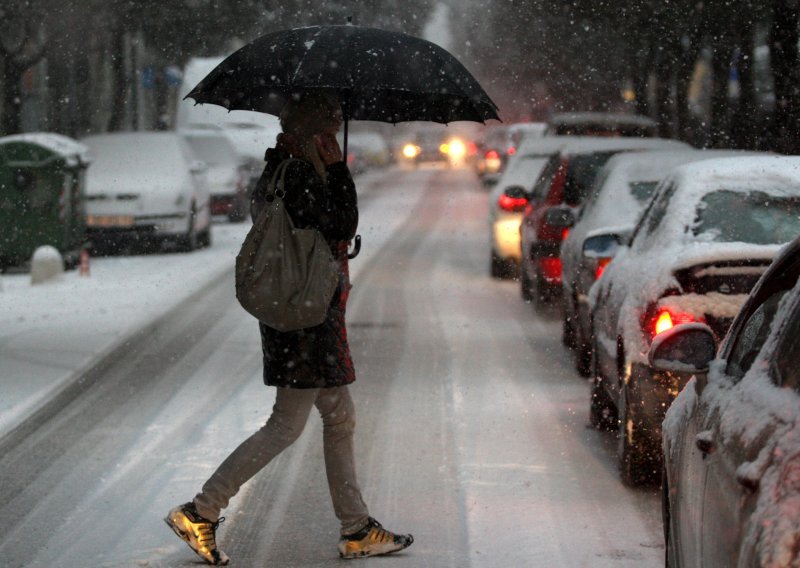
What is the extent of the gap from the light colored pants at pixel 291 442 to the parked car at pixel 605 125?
54.8 ft

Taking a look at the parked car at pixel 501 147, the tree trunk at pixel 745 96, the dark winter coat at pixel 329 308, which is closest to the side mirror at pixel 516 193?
the dark winter coat at pixel 329 308

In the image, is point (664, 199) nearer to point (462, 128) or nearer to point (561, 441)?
point (561, 441)

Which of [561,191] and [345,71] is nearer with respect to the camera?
[345,71]

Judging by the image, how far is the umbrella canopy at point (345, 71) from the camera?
242 inches

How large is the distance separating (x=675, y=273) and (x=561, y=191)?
736 centimetres

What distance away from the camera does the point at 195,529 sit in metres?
5.92

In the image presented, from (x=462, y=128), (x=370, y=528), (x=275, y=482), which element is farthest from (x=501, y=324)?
(x=462, y=128)

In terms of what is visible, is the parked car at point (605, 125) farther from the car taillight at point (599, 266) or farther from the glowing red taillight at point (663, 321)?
the glowing red taillight at point (663, 321)

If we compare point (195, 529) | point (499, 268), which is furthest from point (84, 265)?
point (195, 529)

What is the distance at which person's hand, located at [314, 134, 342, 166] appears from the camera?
19.2 ft

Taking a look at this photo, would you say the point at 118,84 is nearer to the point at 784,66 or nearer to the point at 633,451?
the point at 784,66

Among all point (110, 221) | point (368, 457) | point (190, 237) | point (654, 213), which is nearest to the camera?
point (368, 457)

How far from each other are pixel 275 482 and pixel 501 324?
6385mm

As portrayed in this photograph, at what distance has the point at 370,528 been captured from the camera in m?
6.06
